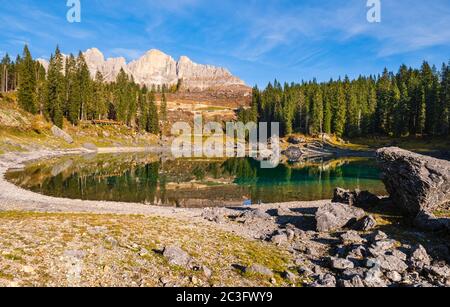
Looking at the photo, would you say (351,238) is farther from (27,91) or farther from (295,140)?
(295,140)

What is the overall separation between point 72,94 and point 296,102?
9683 cm

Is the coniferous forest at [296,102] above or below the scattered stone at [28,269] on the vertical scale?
above

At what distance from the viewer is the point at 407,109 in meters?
117

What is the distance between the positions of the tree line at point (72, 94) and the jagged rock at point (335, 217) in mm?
103790

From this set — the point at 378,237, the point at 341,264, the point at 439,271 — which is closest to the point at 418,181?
the point at 378,237

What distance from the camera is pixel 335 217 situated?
24156mm

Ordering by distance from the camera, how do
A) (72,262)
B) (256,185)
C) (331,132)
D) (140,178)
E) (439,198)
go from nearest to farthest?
(72,262)
(439,198)
(256,185)
(140,178)
(331,132)

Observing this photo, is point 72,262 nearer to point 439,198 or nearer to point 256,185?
point 439,198

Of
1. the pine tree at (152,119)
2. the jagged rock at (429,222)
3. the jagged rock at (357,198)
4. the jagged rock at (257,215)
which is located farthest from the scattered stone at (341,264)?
the pine tree at (152,119)

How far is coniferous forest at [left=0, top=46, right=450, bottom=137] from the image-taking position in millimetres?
108125

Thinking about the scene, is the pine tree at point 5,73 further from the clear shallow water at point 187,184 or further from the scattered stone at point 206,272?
the scattered stone at point 206,272

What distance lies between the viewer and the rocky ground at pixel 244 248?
1349cm

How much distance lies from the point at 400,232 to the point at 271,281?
1241 centimetres
